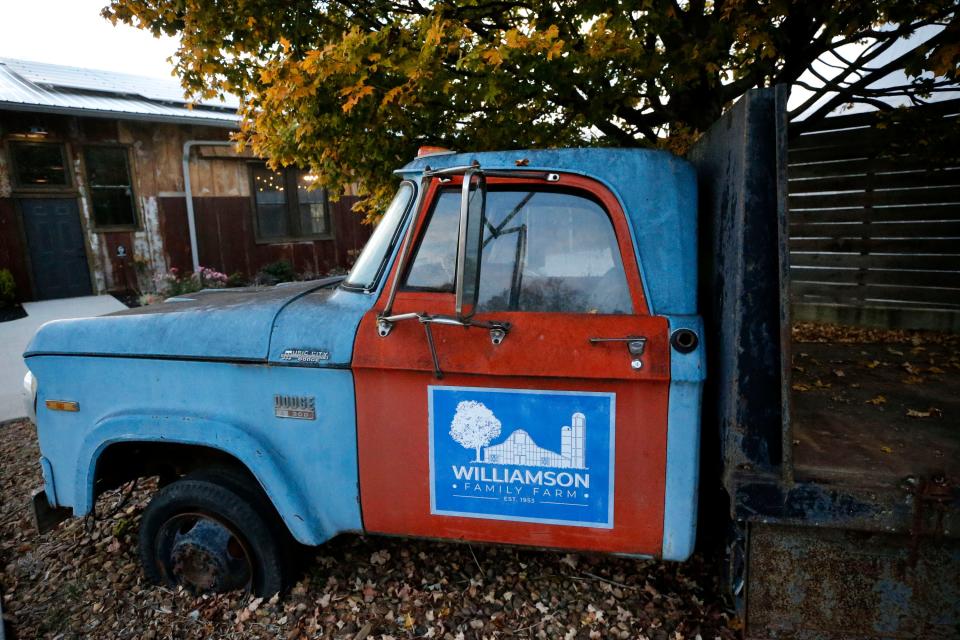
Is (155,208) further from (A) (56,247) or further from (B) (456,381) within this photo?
(B) (456,381)

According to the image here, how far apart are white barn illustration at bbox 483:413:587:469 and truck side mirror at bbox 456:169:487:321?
54cm

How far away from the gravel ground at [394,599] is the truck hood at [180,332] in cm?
122

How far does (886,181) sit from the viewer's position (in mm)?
6758

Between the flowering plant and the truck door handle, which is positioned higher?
the truck door handle

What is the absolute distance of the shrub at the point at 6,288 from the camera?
372 inches

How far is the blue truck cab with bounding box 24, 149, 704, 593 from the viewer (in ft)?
6.73

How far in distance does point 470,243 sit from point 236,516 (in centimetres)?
168

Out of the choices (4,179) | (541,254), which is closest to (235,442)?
(541,254)

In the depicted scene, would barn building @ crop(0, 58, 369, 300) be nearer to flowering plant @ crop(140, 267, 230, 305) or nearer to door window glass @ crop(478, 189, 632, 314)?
flowering plant @ crop(140, 267, 230, 305)

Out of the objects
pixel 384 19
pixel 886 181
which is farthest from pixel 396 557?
pixel 886 181

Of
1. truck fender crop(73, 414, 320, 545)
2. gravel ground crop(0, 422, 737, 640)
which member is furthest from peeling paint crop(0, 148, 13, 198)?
truck fender crop(73, 414, 320, 545)

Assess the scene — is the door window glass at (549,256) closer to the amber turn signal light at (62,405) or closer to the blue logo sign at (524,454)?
the blue logo sign at (524,454)

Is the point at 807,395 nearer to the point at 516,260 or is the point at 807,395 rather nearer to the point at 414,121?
the point at 516,260

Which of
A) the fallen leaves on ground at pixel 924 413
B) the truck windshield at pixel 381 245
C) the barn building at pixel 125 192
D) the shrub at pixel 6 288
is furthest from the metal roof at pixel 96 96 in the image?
the fallen leaves on ground at pixel 924 413
